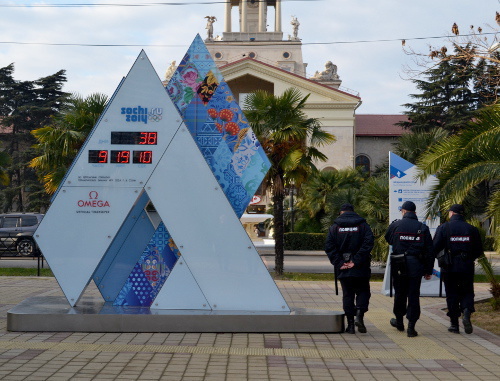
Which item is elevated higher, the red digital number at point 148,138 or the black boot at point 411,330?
the red digital number at point 148,138

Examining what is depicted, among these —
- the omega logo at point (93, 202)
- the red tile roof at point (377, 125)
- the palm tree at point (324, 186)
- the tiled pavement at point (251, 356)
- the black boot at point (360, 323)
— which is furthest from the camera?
the red tile roof at point (377, 125)

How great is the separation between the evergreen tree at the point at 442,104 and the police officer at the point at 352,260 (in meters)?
46.7

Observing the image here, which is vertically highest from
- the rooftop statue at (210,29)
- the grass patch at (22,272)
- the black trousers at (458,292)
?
the rooftop statue at (210,29)

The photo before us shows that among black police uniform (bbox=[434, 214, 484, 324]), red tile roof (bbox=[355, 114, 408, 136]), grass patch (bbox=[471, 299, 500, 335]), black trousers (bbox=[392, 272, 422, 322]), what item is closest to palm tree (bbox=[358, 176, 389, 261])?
grass patch (bbox=[471, 299, 500, 335])

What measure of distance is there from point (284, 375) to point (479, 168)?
6162 millimetres

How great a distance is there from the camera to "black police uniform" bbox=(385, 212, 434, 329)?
980 cm

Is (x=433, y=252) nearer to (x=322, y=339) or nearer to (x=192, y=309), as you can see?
(x=322, y=339)

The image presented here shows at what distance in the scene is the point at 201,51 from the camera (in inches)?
435

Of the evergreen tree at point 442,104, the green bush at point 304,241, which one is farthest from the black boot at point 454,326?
the evergreen tree at point 442,104

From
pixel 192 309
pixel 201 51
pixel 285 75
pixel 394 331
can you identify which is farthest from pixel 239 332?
pixel 285 75

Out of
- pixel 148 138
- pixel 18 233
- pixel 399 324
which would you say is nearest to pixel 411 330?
pixel 399 324

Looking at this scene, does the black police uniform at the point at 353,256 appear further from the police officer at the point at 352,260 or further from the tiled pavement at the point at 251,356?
the tiled pavement at the point at 251,356

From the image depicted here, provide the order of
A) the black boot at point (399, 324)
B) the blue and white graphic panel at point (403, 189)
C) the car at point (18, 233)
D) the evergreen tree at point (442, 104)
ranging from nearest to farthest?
the black boot at point (399, 324) < the blue and white graphic panel at point (403, 189) < the car at point (18, 233) < the evergreen tree at point (442, 104)

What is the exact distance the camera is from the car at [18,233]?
2906 cm
